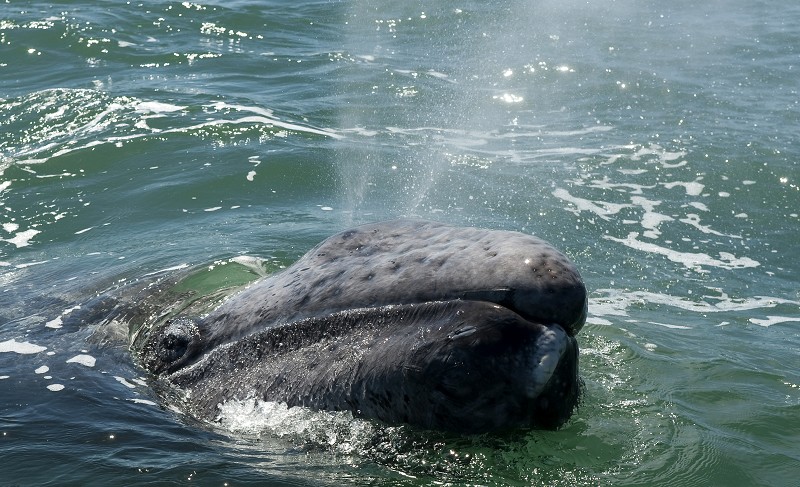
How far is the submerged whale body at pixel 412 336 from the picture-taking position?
4.38 m

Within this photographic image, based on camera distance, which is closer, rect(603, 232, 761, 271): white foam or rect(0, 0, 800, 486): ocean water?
rect(0, 0, 800, 486): ocean water

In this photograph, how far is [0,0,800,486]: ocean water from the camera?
487 centimetres

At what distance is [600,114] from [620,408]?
9.94 meters

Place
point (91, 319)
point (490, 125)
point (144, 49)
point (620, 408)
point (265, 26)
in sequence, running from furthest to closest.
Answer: point (265, 26) → point (144, 49) → point (490, 125) → point (91, 319) → point (620, 408)

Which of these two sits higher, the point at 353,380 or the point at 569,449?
the point at 353,380

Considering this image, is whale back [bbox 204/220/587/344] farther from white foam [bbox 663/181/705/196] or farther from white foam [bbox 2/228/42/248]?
white foam [bbox 663/181/705/196]

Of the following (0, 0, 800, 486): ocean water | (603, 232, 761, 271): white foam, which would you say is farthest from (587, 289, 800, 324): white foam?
(603, 232, 761, 271): white foam

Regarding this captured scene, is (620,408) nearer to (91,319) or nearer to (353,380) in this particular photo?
(353,380)

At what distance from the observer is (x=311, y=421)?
477 cm

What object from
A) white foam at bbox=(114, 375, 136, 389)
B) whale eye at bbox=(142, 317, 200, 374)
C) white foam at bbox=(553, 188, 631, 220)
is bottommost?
white foam at bbox=(553, 188, 631, 220)

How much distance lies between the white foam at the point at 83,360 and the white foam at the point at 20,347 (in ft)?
0.84

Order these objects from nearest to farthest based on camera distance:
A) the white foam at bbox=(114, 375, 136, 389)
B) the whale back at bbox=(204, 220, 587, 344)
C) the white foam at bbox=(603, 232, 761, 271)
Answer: the whale back at bbox=(204, 220, 587, 344)
the white foam at bbox=(114, 375, 136, 389)
the white foam at bbox=(603, 232, 761, 271)

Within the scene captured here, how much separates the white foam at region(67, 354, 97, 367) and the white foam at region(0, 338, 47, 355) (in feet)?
0.84

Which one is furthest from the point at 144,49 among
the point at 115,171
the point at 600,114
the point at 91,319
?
the point at 91,319
